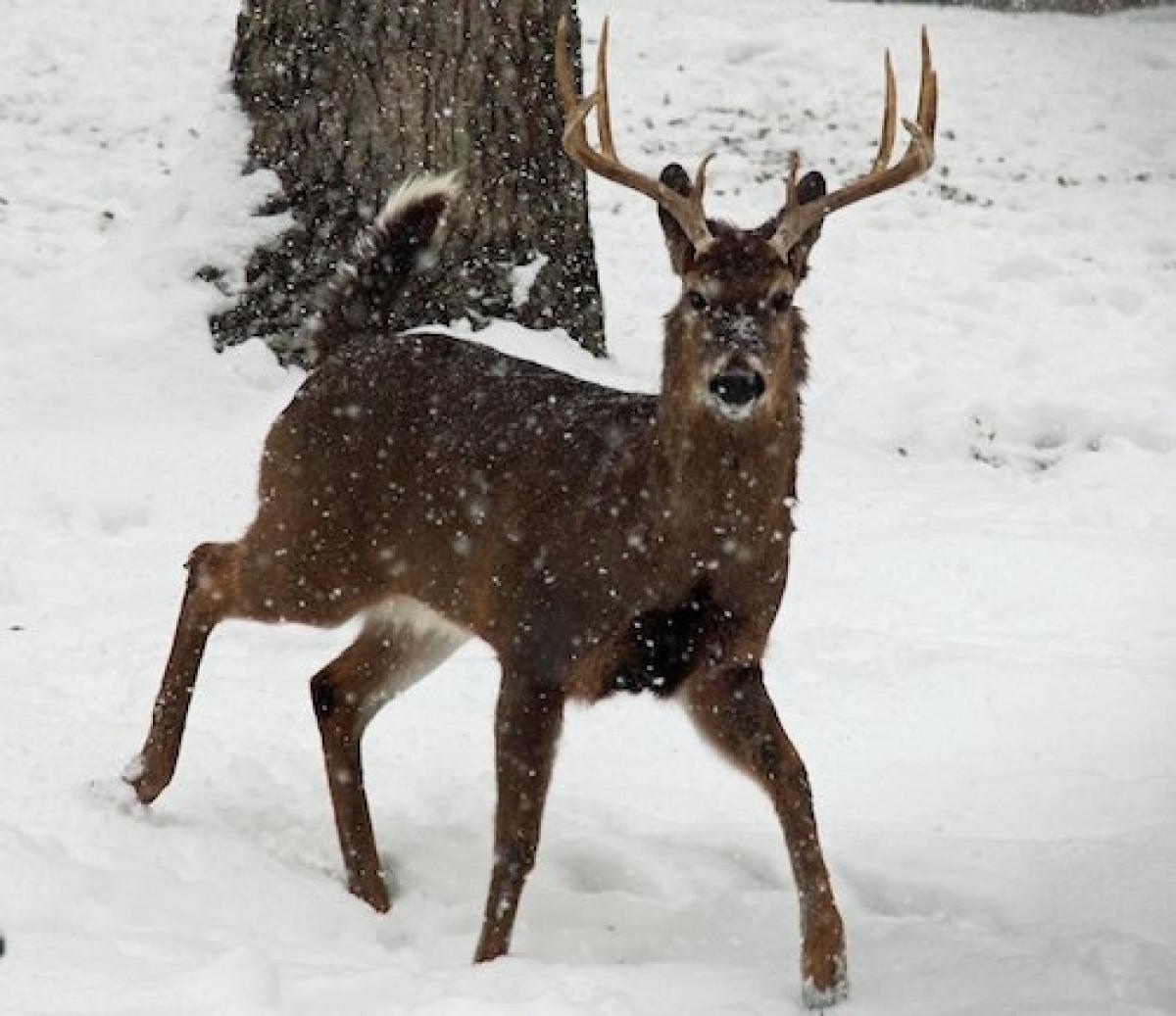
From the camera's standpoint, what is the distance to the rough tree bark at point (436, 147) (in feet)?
26.8

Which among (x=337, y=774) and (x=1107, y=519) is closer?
(x=337, y=774)

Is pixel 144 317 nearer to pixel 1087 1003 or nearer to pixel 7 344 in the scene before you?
pixel 7 344

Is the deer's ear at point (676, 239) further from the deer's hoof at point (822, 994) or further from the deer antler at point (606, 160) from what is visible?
the deer's hoof at point (822, 994)

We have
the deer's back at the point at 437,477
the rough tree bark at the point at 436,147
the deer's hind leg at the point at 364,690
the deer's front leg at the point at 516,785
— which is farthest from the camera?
the rough tree bark at the point at 436,147

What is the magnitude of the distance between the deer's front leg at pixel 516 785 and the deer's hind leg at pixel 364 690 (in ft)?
1.83

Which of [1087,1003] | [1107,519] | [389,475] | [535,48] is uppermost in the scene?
[535,48]

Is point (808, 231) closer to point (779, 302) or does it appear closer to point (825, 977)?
point (779, 302)

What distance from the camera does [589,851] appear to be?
17.4ft

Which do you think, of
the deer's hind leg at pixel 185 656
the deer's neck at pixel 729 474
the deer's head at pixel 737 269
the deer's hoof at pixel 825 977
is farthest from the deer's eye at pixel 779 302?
the deer's hind leg at pixel 185 656

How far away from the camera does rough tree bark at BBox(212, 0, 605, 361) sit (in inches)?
321

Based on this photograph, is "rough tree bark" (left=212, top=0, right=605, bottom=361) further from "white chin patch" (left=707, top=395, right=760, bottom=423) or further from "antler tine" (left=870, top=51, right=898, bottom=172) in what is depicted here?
"white chin patch" (left=707, top=395, right=760, bottom=423)

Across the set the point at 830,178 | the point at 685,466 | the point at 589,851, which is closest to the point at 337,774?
the point at 589,851

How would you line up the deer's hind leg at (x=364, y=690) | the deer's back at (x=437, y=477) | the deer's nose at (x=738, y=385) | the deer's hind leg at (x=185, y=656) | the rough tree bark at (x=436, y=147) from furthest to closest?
the rough tree bark at (x=436, y=147) < the deer's hind leg at (x=185, y=656) < the deer's hind leg at (x=364, y=690) < the deer's back at (x=437, y=477) < the deer's nose at (x=738, y=385)

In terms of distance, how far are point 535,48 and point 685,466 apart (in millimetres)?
4060
